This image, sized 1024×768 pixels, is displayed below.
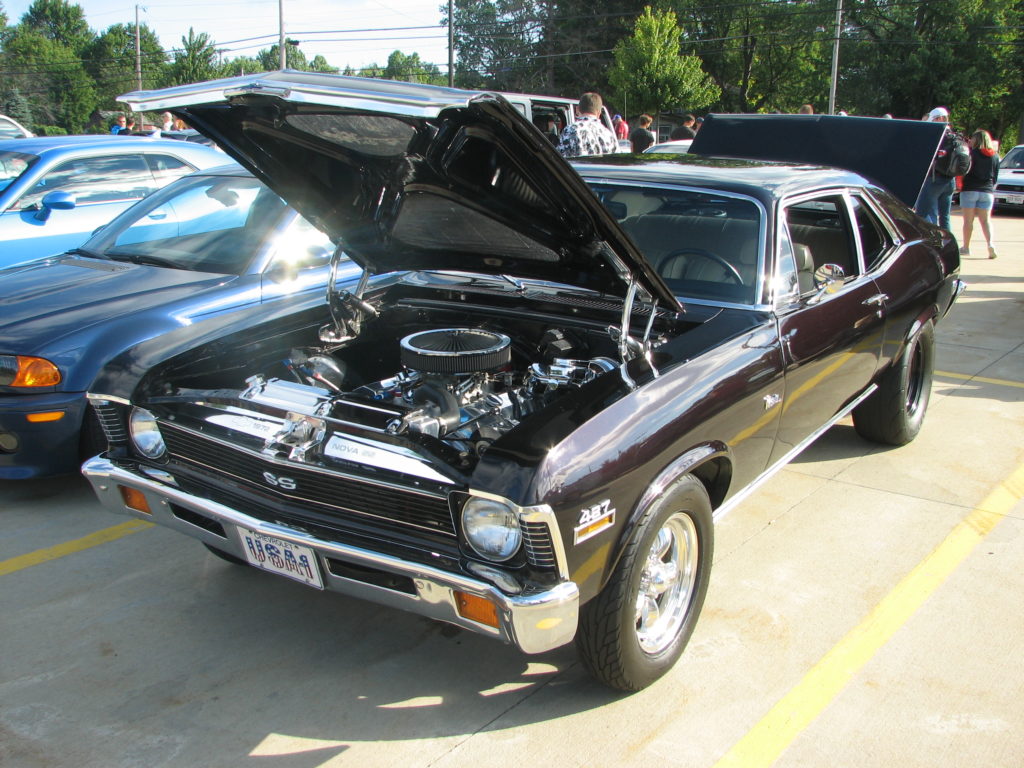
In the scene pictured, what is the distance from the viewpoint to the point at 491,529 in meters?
2.41

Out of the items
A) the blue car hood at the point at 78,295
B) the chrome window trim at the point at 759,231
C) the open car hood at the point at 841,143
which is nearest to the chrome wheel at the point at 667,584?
the chrome window trim at the point at 759,231

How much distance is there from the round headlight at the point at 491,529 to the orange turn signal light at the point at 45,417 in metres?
2.71

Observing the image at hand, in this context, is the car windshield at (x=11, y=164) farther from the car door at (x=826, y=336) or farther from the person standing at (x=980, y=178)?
the person standing at (x=980, y=178)

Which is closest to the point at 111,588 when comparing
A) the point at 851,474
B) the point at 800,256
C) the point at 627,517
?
the point at 627,517

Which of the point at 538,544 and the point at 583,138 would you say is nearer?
the point at 538,544

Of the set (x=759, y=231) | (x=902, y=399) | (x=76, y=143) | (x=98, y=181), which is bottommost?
(x=902, y=399)

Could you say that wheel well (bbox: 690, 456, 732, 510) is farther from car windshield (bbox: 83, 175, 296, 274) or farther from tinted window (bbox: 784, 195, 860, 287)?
car windshield (bbox: 83, 175, 296, 274)

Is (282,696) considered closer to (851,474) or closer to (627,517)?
(627,517)

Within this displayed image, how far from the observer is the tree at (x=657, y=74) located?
36719 mm

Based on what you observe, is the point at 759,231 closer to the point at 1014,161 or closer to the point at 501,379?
the point at 501,379

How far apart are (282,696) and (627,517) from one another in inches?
51.7

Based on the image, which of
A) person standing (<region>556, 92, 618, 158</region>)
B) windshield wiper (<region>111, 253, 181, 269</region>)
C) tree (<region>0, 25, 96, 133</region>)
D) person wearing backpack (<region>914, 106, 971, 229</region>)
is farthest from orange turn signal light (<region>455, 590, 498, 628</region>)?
tree (<region>0, 25, 96, 133</region>)

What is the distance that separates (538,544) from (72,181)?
591 cm

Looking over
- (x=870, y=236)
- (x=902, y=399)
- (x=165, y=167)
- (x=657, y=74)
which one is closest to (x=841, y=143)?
(x=870, y=236)
